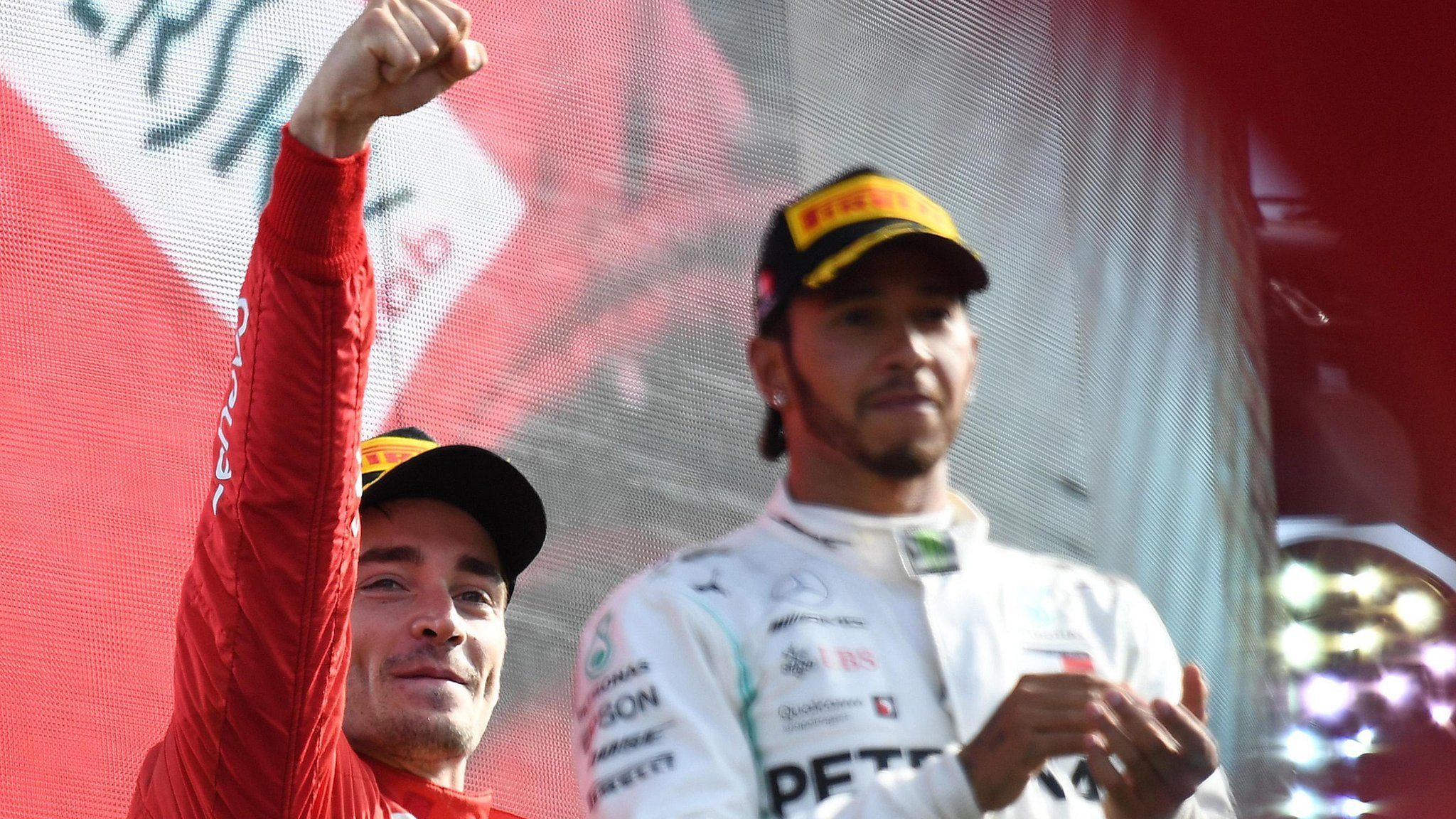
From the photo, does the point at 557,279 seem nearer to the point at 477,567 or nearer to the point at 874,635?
the point at 477,567

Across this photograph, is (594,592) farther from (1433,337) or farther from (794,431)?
(1433,337)

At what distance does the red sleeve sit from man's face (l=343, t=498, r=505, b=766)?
0.30 m

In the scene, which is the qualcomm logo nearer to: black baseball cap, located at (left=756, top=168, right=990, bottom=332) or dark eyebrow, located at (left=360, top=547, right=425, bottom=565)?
dark eyebrow, located at (left=360, top=547, right=425, bottom=565)

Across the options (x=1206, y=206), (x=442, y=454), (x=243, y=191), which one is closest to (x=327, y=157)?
(x=442, y=454)

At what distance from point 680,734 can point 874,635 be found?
0.15 m

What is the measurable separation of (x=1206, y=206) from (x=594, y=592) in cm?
93

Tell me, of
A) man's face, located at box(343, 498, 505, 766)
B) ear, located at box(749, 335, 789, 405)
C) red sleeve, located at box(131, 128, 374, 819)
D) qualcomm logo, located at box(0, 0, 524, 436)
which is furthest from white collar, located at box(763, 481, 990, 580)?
qualcomm logo, located at box(0, 0, 524, 436)

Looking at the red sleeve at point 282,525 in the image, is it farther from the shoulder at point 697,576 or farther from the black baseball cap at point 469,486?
the black baseball cap at point 469,486

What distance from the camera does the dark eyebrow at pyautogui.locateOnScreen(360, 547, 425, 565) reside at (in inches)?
72.0

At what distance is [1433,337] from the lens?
57.6 inches

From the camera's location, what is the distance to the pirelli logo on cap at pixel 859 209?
4.55ft

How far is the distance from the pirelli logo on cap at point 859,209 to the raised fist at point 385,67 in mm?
295

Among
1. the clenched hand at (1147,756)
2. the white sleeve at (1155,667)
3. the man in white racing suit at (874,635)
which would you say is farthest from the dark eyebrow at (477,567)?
the clenched hand at (1147,756)

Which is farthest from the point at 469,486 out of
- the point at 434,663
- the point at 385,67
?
the point at 385,67
